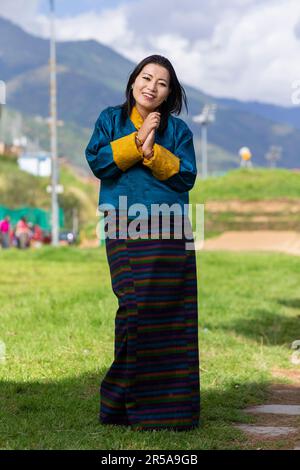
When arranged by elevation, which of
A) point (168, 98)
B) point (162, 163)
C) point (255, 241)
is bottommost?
point (162, 163)

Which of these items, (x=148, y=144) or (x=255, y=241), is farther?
(x=255, y=241)

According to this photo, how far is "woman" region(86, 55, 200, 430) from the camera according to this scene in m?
4.66

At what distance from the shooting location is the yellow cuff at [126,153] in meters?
4.69

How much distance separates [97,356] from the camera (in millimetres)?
7422

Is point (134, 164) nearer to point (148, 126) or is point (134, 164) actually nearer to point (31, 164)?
point (148, 126)

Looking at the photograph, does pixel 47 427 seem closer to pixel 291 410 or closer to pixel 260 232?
pixel 291 410

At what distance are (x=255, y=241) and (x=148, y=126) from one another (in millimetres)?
30970

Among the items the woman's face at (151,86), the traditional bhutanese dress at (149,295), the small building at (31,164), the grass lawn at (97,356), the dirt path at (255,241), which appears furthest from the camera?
the small building at (31,164)

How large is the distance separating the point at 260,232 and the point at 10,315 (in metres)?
29.0

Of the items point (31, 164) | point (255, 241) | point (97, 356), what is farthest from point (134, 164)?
point (31, 164)

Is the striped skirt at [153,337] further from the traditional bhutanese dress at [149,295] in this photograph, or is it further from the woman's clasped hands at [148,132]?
the woman's clasped hands at [148,132]

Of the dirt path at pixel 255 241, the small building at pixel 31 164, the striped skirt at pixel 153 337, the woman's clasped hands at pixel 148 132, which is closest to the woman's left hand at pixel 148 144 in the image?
the woman's clasped hands at pixel 148 132

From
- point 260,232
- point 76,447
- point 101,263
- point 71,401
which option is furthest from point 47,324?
point 260,232
